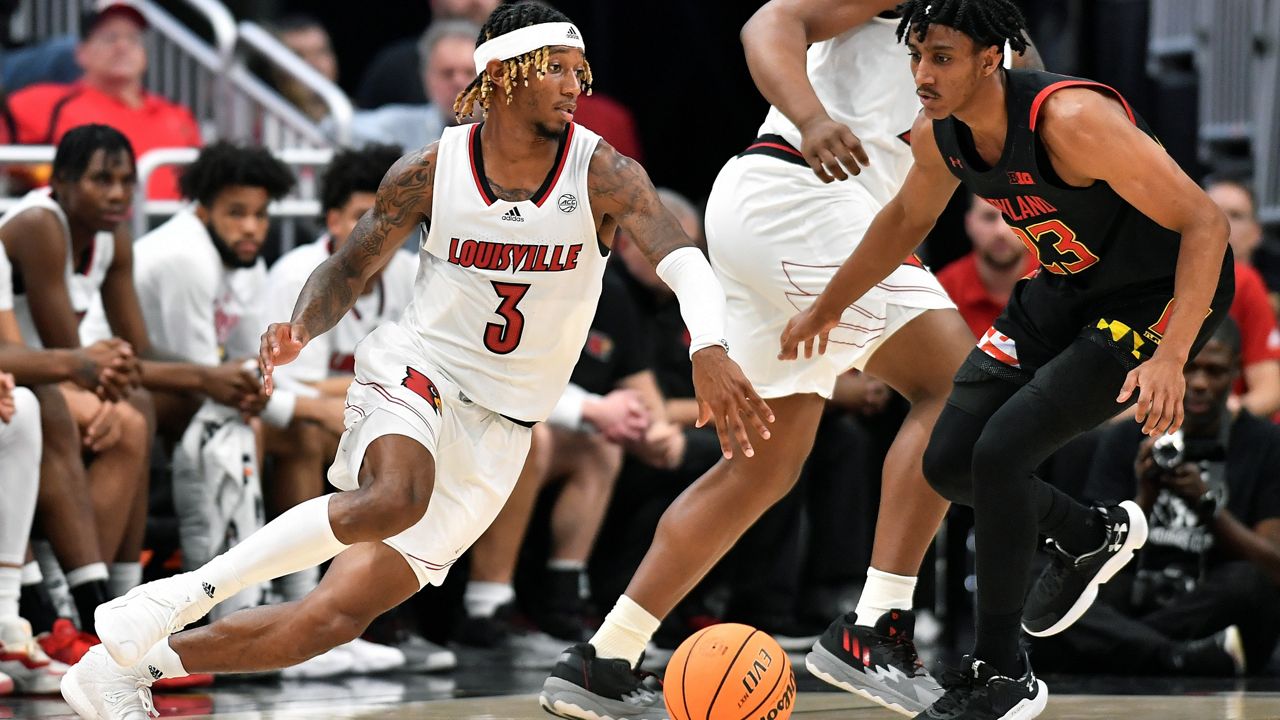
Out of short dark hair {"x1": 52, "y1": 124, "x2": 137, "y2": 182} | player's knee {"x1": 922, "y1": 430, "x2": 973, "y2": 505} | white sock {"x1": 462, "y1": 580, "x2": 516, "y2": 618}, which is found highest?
short dark hair {"x1": 52, "y1": 124, "x2": 137, "y2": 182}

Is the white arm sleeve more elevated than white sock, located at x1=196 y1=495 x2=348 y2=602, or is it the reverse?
the white arm sleeve

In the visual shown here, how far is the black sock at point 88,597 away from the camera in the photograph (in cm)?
583

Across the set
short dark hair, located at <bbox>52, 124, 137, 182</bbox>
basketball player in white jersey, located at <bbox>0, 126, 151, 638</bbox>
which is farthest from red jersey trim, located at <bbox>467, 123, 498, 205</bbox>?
short dark hair, located at <bbox>52, 124, 137, 182</bbox>

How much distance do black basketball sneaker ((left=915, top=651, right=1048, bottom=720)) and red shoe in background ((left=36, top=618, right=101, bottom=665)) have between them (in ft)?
9.62

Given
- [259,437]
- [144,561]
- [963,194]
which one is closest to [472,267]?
[259,437]

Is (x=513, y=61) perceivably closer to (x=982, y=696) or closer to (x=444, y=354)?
(x=444, y=354)

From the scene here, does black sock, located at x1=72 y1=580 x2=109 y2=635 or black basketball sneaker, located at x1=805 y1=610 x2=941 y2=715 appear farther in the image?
black sock, located at x1=72 y1=580 x2=109 y2=635

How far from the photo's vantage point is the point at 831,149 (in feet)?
14.5

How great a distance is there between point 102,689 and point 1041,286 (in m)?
2.62

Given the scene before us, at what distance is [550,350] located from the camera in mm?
4602

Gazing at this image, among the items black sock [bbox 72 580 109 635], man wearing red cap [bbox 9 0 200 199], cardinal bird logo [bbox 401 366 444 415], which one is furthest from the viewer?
man wearing red cap [bbox 9 0 200 199]

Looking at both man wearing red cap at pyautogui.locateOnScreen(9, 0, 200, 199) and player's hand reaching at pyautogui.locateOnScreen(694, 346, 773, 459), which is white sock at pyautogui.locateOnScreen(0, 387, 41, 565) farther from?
player's hand reaching at pyautogui.locateOnScreen(694, 346, 773, 459)

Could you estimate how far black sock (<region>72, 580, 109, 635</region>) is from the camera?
583cm

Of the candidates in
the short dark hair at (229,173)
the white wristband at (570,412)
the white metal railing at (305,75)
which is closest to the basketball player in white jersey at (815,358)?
the white wristband at (570,412)
